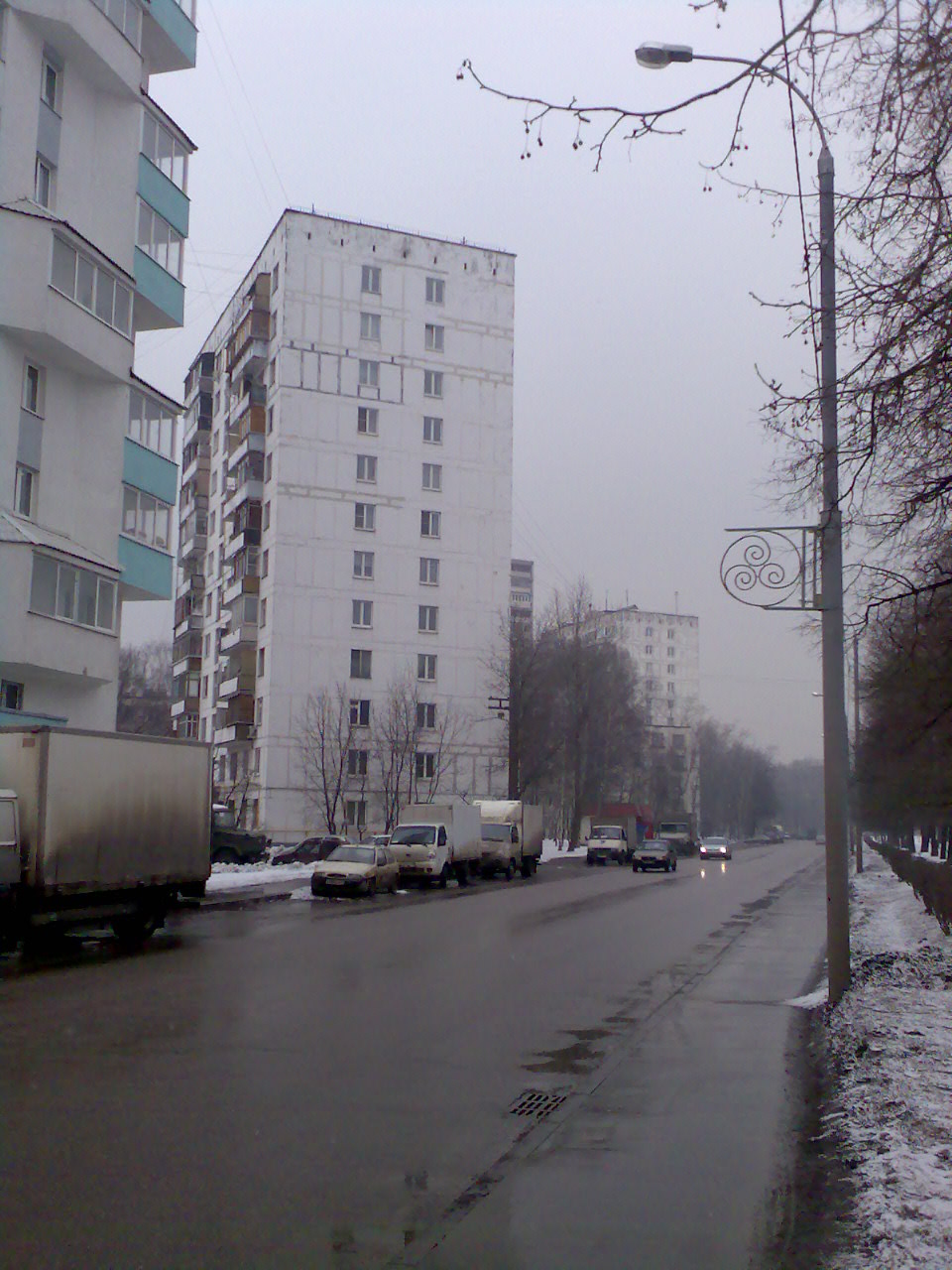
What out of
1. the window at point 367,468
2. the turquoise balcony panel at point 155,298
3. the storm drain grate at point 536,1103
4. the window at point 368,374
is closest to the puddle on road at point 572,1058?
the storm drain grate at point 536,1103

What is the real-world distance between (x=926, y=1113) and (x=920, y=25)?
21.3ft

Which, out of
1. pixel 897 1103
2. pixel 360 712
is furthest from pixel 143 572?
pixel 360 712

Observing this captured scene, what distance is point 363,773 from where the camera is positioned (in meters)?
61.3

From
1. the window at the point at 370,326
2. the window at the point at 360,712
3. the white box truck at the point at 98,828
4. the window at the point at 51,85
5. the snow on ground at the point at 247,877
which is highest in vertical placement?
the window at the point at 370,326

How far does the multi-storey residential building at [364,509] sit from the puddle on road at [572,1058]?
49.2 meters

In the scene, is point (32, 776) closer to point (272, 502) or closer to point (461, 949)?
point (461, 949)

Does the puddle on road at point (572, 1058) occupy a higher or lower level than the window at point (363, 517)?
lower

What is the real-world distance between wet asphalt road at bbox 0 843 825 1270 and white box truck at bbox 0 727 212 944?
1.33m

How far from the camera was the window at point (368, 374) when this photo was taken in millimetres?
64750

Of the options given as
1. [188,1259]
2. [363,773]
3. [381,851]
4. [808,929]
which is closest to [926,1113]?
[188,1259]

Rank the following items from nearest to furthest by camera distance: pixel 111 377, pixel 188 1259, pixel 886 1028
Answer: pixel 188 1259, pixel 886 1028, pixel 111 377

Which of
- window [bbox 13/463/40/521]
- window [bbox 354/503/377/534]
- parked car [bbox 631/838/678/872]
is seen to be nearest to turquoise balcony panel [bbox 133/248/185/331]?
window [bbox 13/463/40/521]

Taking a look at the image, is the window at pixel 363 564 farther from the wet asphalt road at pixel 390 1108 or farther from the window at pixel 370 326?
the wet asphalt road at pixel 390 1108

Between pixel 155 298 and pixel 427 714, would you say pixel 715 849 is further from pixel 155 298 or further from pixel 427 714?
pixel 155 298
